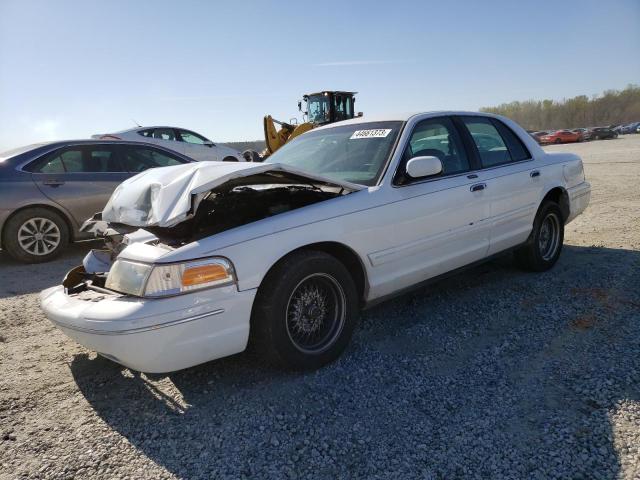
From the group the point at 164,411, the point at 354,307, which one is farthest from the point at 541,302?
the point at 164,411

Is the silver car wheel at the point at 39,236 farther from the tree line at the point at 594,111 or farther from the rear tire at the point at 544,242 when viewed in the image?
the tree line at the point at 594,111

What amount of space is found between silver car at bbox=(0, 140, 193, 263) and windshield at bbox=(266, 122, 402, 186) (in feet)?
11.0

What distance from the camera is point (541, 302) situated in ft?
12.8

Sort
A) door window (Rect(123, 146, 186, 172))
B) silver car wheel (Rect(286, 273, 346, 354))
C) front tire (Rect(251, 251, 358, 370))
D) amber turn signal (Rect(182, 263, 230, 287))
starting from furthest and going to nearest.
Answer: door window (Rect(123, 146, 186, 172)), silver car wheel (Rect(286, 273, 346, 354)), front tire (Rect(251, 251, 358, 370)), amber turn signal (Rect(182, 263, 230, 287))

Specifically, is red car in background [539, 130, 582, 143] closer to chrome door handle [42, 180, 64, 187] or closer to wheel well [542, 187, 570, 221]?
wheel well [542, 187, 570, 221]

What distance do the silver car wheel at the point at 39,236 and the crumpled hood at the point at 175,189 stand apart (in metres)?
3.04

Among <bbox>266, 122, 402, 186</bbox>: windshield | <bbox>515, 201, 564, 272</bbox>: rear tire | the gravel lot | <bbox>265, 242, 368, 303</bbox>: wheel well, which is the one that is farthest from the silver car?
<bbox>515, 201, 564, 272</bbox>: rear tire

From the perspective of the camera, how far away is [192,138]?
43.8 feet

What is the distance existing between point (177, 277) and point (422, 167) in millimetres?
1789

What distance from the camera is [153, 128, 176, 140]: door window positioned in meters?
12.7

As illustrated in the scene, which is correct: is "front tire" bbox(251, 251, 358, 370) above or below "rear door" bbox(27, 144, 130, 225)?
below

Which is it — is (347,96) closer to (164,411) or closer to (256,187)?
(256,187)

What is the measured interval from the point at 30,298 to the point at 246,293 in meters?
3.14

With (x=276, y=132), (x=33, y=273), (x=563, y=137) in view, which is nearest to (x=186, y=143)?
(x=276, y=132)
